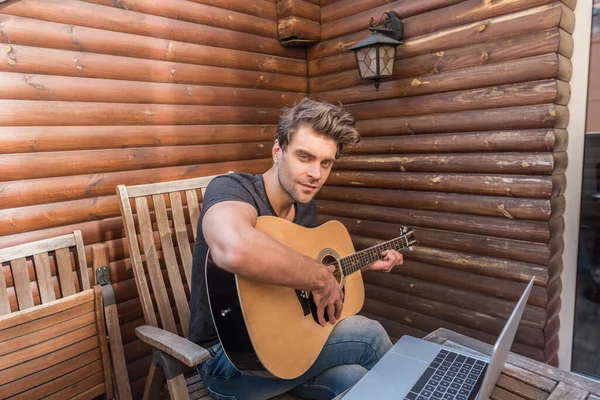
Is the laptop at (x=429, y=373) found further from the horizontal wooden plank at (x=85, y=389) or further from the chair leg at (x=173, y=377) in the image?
the horizontal wooden plank at (x=85, y=389)

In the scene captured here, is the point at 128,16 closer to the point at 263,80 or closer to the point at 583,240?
the point at 263,80

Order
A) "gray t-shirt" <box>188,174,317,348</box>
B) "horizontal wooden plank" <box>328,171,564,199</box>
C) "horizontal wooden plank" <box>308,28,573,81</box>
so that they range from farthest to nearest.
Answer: "horizontal wooden plank" <box>328,171,564,199</box> < "horizontal wooden plank" <box>308,28,573,81</box> < "gray t-shirt" <box>188,174,317,348</box>

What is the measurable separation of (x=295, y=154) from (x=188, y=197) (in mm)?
834

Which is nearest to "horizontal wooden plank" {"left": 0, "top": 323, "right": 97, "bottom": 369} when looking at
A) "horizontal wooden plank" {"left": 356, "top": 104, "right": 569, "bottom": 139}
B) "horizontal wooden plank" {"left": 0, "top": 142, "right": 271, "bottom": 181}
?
"horizontal wooden plank" {"left": 0, "top": 142, "right": 271, "bottom": 181}

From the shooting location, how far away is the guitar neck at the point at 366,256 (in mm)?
1850

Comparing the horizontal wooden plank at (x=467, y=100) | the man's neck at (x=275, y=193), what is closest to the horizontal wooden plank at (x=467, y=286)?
the horizontal wooden plank at (x=467, y=100)

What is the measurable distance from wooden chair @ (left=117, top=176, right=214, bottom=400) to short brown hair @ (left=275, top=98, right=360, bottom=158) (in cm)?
78

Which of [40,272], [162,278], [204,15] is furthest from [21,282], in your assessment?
[204,15]

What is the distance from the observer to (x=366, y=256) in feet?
6.42

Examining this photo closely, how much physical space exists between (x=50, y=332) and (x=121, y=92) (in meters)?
1.29

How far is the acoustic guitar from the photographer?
4.47 ft

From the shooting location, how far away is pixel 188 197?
2.22 metres

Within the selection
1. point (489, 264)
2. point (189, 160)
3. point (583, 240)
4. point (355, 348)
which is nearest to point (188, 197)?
point (189, 160)

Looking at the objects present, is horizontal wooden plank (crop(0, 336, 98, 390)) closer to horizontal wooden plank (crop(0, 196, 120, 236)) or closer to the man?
the man
